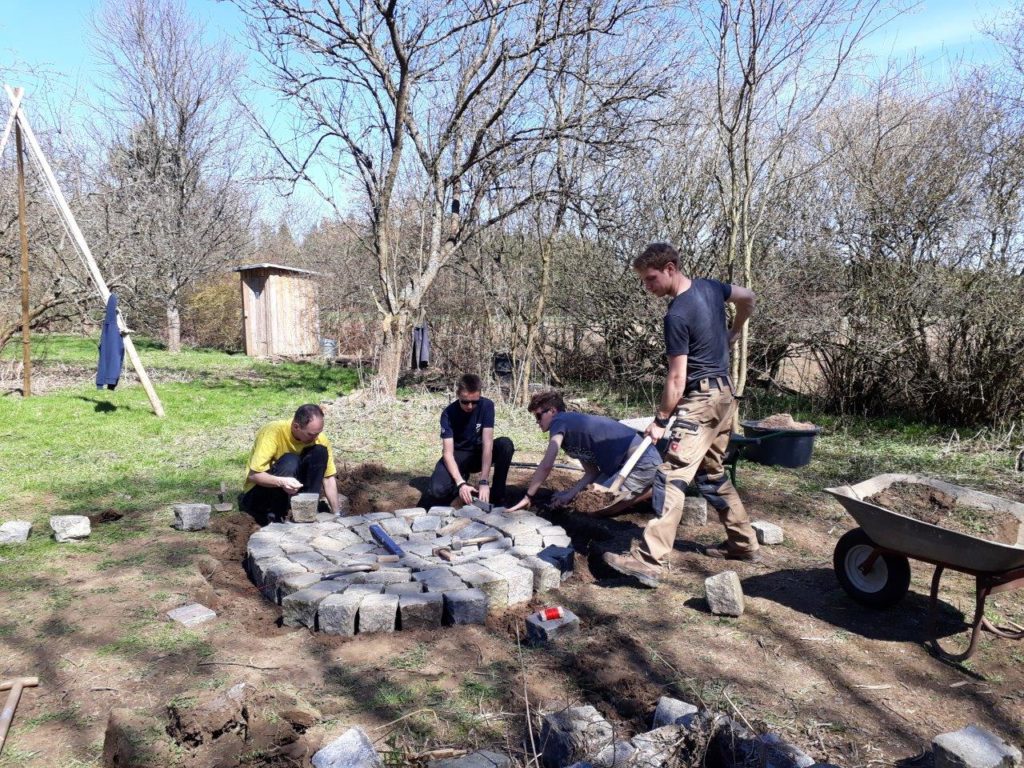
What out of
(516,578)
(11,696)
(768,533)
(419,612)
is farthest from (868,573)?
(11,696)

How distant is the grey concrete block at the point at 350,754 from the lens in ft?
7.13

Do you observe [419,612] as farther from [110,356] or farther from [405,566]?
[110,356]

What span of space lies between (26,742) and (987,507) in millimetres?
→ 4212

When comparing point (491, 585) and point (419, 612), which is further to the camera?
point (491, 585)

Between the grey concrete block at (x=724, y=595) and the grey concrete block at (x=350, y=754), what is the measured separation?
6.01 feet

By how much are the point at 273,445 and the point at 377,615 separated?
1.69 m

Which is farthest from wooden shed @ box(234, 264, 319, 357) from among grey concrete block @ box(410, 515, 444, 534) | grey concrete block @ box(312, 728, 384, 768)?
grey concrete block @ box(312, 728, 384, 768)

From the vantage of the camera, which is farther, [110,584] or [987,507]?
[110,584]

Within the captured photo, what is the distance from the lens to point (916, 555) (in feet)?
10.2

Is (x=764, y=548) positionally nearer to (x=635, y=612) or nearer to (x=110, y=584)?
(x=635, y=612)

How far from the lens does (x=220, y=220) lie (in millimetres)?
18750

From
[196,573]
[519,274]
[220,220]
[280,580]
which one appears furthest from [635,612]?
[220,220]

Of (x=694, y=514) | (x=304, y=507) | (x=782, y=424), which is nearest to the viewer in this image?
(x=304, y=507)

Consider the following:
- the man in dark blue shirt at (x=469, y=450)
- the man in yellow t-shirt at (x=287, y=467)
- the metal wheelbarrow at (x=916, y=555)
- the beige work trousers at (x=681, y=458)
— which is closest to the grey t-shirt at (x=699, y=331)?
the beige work trousers at (x=681, y=458)
